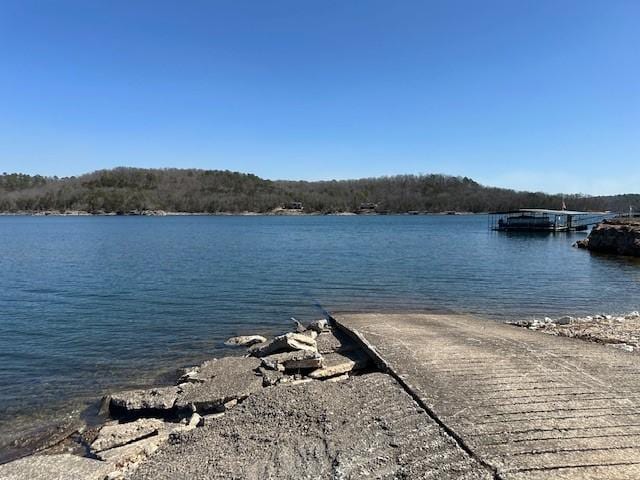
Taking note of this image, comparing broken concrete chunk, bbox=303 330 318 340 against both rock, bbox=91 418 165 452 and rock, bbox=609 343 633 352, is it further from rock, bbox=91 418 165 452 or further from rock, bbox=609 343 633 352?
rock, bbox=609 343 633 352

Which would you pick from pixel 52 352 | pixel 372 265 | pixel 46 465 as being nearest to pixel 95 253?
pixel 372 265

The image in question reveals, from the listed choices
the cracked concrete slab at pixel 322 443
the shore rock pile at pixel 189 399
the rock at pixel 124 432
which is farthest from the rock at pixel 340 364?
the rock at pixel 124 432

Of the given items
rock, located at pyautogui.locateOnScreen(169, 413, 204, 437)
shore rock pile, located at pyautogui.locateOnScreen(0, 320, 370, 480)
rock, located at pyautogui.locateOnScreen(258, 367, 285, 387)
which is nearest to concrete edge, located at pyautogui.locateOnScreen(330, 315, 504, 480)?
shore rock pile, located at pyautogui.locateOnScreen(0, 320, 370, 480)

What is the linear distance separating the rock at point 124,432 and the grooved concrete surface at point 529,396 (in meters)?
4.13

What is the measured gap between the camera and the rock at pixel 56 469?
20.3 feet

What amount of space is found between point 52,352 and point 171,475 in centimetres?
978

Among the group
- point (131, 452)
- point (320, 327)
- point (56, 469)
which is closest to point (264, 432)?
point (131, 452)

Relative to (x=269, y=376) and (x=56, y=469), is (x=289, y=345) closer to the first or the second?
(x=269, y=376)

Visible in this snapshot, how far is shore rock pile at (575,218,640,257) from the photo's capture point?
4159 centimetres

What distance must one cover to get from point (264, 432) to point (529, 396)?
147 inches

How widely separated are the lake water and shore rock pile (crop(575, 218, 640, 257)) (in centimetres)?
315

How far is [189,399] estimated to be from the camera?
29.1 feet

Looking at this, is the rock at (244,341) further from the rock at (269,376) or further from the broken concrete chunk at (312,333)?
the rock at (269,376)

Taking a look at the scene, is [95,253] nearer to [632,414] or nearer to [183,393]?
[183,393]
